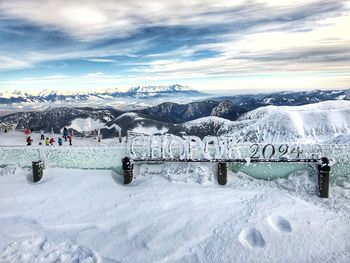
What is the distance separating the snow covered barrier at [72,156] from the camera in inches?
779

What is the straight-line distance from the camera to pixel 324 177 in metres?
17.2

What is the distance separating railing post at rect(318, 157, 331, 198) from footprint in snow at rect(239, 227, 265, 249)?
5.07 m

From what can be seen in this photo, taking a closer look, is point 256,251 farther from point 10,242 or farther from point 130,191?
point 10,242

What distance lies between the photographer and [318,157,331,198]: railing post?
674 inches

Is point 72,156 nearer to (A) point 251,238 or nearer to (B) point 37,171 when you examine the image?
(B) point 37,171

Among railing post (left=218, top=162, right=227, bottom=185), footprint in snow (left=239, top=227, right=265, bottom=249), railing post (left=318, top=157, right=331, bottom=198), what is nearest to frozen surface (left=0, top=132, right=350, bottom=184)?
railing post (left=318, top=157, right=331, bottom=198)

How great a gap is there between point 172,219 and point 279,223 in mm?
4308

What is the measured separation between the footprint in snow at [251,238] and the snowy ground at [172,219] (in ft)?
0.12

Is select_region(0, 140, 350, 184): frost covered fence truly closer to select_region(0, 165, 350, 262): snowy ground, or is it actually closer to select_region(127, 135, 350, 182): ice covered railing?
select_region(127, 135, 350, 182): ice covered railing

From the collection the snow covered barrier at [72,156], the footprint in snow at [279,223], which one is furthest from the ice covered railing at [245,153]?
the footprint in snow at [279,223]

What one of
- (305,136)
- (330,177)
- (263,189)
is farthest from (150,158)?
(305,136)

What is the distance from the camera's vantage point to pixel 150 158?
62.3ft

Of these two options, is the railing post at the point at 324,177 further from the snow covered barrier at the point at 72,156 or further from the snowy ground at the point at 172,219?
the snow covered barrier at the point at 72,156

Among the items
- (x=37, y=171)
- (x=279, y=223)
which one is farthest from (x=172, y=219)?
(x=37, y=171)
